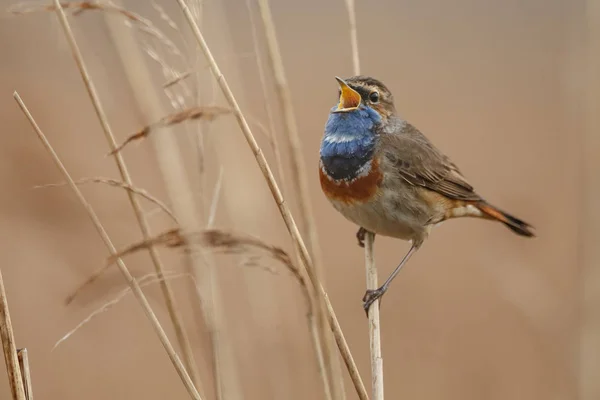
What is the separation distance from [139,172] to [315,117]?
314cm

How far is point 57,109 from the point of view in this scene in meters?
8.86

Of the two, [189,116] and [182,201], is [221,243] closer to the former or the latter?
[189,116]

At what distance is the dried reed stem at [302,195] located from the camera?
2.02m

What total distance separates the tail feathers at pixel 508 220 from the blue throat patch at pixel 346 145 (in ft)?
→ 2.62

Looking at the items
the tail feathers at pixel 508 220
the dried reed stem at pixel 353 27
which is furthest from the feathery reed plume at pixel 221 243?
the tail feathers at pixel 508 220

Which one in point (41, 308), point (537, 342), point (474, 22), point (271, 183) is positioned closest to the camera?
point (271, 183)

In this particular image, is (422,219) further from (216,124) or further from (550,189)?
(550,189)

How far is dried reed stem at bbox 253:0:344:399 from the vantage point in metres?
2.02

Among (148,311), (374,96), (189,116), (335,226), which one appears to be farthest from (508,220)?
(335,226)

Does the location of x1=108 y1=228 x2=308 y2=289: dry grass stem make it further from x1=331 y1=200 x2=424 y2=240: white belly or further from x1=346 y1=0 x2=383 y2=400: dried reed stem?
x1=331 y1=200 x2=424 y2=240: white belly

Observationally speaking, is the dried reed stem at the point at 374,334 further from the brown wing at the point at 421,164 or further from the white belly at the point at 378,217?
the brown wing at the point at 421,164

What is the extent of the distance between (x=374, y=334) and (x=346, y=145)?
971 mm

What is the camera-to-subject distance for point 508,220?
3.64 m

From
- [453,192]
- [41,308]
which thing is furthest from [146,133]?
[41,308]
